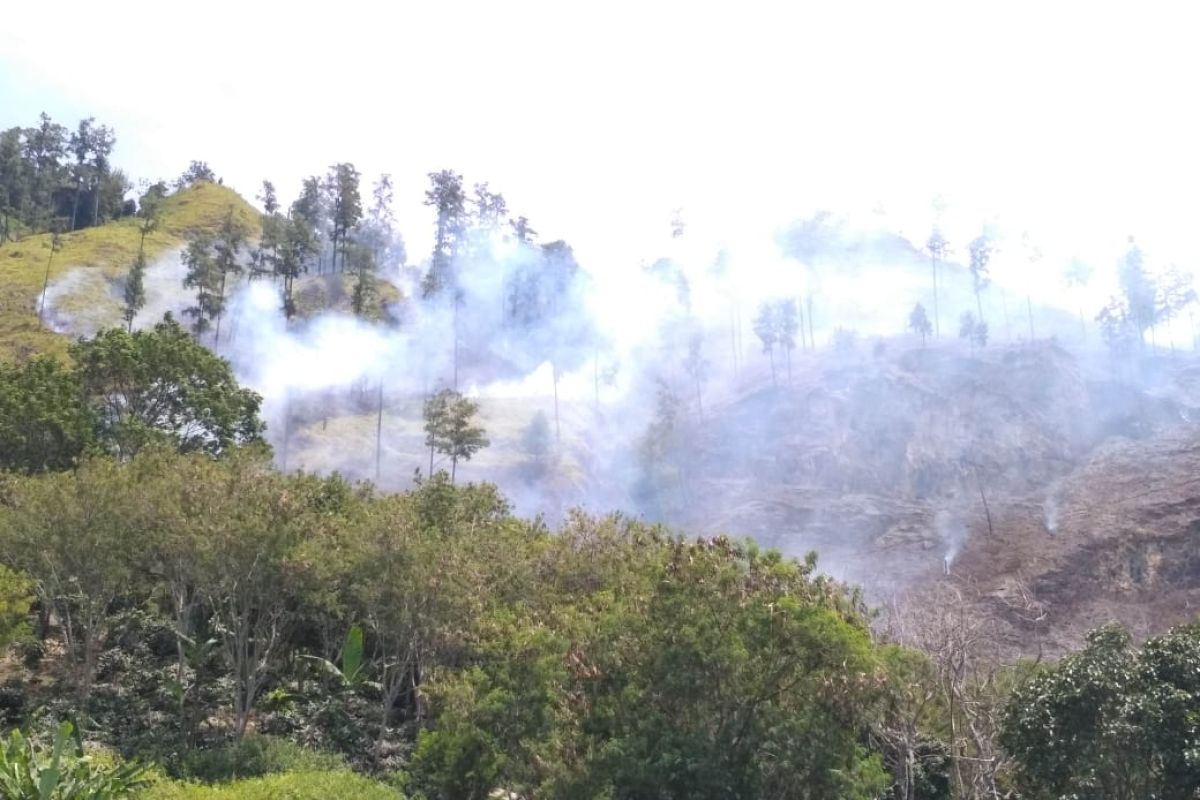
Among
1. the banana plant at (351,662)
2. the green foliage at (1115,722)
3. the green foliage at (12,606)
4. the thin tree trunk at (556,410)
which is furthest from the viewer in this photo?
the thin tree trunk at (556,410)

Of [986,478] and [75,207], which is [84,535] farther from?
[75,207]

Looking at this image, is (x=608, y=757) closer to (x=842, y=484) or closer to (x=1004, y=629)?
(x=1004, y=629)

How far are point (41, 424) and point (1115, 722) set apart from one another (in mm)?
37554

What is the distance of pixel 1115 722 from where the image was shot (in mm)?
18016

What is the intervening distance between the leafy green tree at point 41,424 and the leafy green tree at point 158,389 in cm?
108

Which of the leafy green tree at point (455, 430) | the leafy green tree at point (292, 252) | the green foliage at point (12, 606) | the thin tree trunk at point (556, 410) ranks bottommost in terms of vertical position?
the green foliage at point (12, 606)

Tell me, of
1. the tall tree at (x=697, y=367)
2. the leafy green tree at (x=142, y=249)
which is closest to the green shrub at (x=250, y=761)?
the leafy green tree at (x=142, y=249)

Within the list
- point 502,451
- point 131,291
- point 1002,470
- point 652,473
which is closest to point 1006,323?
point 1002,470

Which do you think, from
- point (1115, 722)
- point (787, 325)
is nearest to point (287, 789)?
point (1115, 722)

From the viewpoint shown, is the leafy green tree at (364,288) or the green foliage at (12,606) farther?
the leafy green tree at (364,288)

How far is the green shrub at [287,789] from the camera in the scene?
64.6ft

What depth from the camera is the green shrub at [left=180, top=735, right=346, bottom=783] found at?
24.1 meters

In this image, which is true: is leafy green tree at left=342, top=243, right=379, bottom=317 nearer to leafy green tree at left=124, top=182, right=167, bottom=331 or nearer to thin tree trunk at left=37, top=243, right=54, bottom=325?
leafy green tree at left=124, top=182, right=167, bottom=331

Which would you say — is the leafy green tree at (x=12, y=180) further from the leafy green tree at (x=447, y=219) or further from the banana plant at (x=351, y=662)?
the banana plant at (x=351, y=662)
